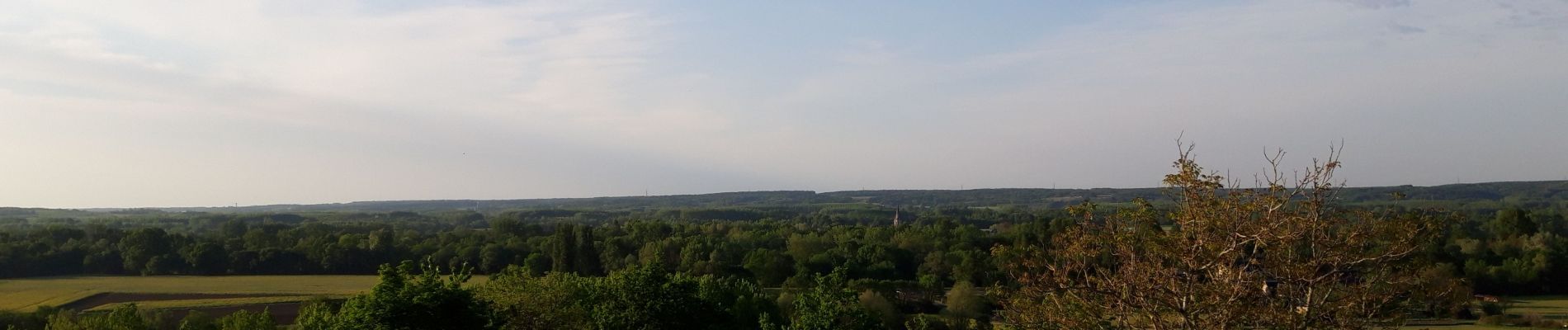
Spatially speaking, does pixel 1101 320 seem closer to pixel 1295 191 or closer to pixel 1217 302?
pixel 1217 302

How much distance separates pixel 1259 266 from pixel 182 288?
83147mm

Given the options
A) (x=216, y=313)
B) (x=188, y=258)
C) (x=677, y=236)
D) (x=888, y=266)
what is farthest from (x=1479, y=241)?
(x=188, y=258)

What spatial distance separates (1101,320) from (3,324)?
5623 centimetres

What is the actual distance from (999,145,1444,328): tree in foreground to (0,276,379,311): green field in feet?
214

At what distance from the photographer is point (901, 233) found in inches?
4582

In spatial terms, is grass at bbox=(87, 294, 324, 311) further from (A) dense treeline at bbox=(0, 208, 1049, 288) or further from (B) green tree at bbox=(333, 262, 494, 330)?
(B) green tree at bbox=(333, 262, 494, 330)

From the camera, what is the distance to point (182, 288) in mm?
75250

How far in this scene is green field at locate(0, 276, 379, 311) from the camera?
209ft

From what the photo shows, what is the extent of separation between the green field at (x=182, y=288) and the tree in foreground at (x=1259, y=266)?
214ft

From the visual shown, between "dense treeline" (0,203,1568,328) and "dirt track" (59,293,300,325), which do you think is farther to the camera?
"dirt track" (59,293,300,325)

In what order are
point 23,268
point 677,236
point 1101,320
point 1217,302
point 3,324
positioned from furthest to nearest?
point 677,236 → point 23,268 → point 3,324 → point 1101,320 → point 1217,302

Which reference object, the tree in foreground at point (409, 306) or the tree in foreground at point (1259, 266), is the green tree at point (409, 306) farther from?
the tree in foreground at point (1259, 266)

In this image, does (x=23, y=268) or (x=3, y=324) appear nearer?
(x=3, y=324)

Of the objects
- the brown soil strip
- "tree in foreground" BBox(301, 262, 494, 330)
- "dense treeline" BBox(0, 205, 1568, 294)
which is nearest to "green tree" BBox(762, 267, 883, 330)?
"tree in foreground" BBox(301, 262, 494, 330)
